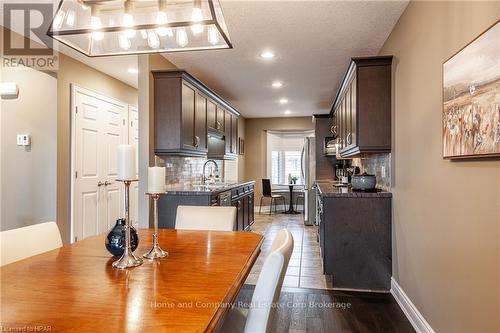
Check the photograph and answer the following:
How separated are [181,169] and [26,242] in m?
2.79

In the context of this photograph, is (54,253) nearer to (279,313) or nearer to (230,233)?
(230,233)

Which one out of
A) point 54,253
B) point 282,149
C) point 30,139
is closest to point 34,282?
point 54,253

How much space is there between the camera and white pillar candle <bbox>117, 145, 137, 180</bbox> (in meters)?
1.35

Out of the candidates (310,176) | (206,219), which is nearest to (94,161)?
(206,219)

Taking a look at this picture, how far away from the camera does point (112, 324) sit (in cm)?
85

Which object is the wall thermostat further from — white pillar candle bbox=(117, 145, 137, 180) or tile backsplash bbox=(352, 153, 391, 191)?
tile backsplash bbox=(352, 153, 391, 191)

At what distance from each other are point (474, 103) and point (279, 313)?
1995 mm

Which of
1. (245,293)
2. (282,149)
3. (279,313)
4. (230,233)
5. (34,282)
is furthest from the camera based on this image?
(282,149)

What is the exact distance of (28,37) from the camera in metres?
3.21

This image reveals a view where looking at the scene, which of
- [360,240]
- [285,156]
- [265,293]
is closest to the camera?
[265,293]

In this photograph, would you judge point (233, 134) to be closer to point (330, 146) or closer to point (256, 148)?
point (330, 146)

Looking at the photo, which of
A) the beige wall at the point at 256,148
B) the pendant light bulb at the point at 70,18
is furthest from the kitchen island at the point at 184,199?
the beige wall at the point at 256,148

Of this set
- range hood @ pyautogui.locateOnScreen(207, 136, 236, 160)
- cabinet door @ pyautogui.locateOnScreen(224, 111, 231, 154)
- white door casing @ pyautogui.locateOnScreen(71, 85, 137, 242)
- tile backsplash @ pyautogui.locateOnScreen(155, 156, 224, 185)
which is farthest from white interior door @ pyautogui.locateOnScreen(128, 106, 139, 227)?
cabinet door @ pyautogui.locateOnScreen(224, 111, 231, 154)

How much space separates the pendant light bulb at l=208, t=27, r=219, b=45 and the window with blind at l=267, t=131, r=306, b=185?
6.97 meters
